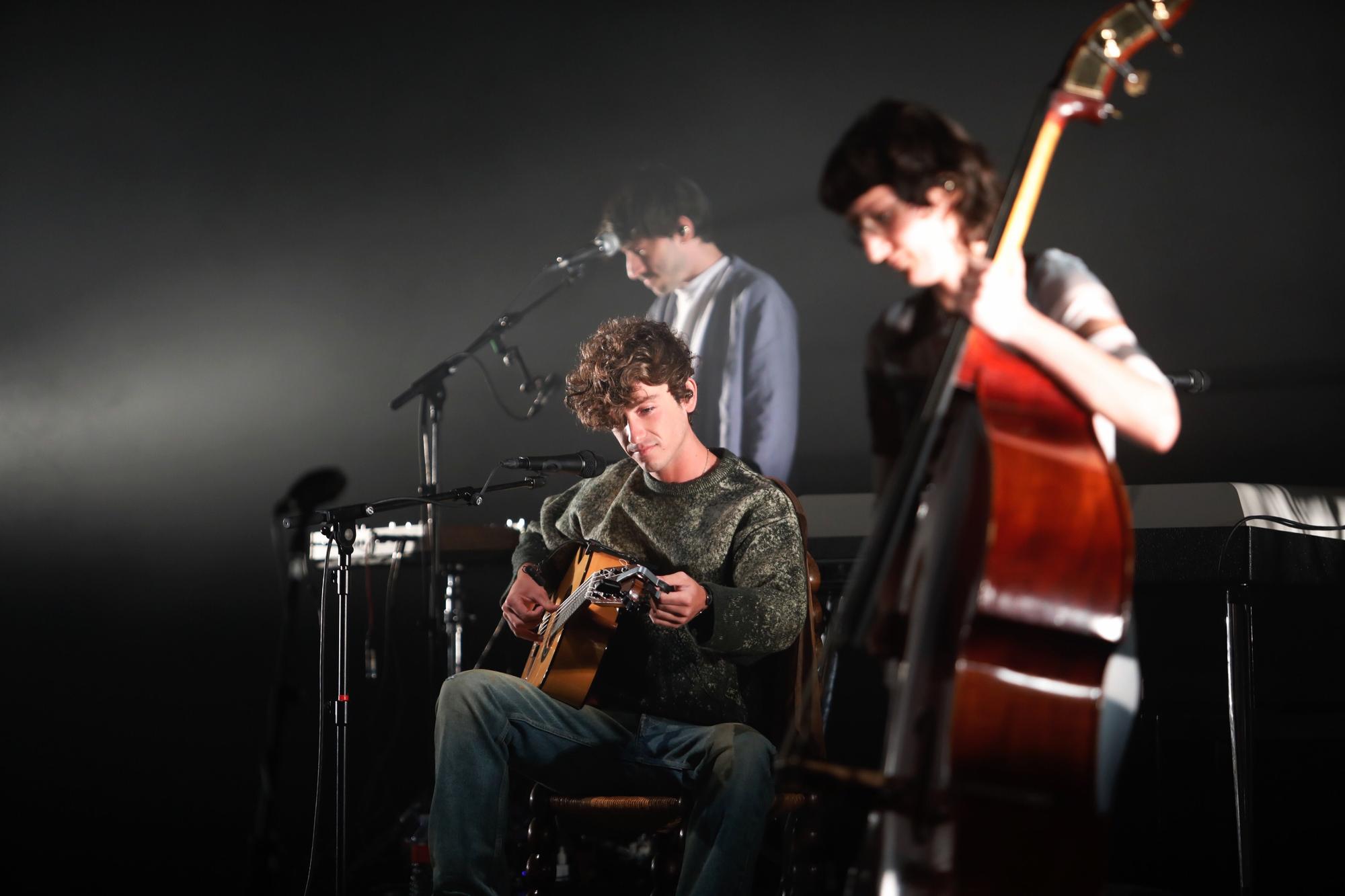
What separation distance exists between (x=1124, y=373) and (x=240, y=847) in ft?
11.0

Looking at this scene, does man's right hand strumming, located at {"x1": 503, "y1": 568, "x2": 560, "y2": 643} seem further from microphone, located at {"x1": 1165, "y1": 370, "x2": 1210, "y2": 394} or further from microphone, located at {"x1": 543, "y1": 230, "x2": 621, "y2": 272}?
microphone, located at {"x1": 543, "y1": 230, "x2": 621, "y2": 272}

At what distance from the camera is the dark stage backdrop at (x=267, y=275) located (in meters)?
3.31

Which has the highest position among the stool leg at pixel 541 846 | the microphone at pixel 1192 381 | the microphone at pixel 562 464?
the microphone at pixel 1192 381

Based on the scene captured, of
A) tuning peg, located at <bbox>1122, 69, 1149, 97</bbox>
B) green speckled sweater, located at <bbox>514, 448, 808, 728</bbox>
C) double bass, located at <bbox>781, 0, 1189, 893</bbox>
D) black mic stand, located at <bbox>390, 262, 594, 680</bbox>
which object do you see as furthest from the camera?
black mic stand, located at <bbox>390, 262, 594, 680</bbox>

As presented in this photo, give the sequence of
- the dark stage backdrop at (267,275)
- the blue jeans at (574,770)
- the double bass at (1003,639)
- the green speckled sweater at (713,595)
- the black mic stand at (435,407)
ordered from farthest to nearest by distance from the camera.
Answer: the dark stage backdrop at (267,275)
the black mic stand at (435,407)
the green speckled sweater at (713,595)
the blue jeans at (574,770)
the double bass at (1003,639)

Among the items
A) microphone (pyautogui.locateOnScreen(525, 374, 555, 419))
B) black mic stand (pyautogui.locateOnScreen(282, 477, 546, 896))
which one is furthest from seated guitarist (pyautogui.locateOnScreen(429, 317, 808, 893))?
microphone (pyautogui.locateOnScreen(525, 374, 555, 419))

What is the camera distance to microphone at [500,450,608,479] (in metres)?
2.36

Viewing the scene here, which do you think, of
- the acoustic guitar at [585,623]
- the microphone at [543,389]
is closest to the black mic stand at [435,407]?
the microphone at [543,389]

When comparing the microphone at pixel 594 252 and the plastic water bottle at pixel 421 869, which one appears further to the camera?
the microphone at pixel 594 252

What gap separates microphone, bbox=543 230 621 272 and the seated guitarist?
1.06 meters

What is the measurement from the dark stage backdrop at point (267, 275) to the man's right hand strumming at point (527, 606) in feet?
3.66

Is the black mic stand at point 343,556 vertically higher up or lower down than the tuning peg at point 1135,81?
lower down

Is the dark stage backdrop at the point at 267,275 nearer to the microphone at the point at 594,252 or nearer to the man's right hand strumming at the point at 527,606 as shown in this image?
the microphone at the point at 594,252

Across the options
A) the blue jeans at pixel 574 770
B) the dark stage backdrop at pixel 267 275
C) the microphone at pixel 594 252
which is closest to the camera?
the blue jeans at pixel 574 770
